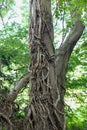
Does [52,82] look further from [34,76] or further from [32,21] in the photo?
[32,21]

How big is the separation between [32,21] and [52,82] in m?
0.91

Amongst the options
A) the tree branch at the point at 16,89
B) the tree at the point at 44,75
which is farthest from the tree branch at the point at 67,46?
the tree branch at the point at 16,89

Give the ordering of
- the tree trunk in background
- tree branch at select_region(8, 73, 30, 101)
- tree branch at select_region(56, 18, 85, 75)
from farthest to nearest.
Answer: tree branch at select_region(56, 18, 85, 75), tree branch at select_region(8, 73, 30, 101), the tree trunk in background

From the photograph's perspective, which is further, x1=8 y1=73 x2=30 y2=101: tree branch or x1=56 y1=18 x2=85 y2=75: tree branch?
x1=56 y1=18 x2=85 y2=75: tree branch

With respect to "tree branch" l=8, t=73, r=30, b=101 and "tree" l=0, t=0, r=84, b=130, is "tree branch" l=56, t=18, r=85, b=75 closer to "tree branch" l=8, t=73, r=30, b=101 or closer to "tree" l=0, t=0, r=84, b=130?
"tree" l=0, t=0, r=84, b=130

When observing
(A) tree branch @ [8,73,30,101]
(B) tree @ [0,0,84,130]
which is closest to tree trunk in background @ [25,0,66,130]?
(B) tree @ [0,0,84,130]

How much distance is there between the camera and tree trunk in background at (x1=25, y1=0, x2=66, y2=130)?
2.84 m

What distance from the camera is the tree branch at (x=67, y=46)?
3.65m

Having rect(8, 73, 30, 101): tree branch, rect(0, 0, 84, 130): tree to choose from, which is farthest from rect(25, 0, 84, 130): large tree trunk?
rect(8, 73, 30, 101): tree branch

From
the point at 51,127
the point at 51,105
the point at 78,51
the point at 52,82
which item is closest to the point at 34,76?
the point at 52,82

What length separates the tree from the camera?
2.85 meters

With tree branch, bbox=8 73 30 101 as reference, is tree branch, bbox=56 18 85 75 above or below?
above

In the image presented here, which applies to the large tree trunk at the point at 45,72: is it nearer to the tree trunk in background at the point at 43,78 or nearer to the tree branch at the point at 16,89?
the tree trunk in background at the point at 43,78

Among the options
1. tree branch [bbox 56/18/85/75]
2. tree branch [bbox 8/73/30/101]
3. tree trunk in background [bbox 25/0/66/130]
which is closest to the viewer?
tree trunk in background [bbox 25/0/66/130]
